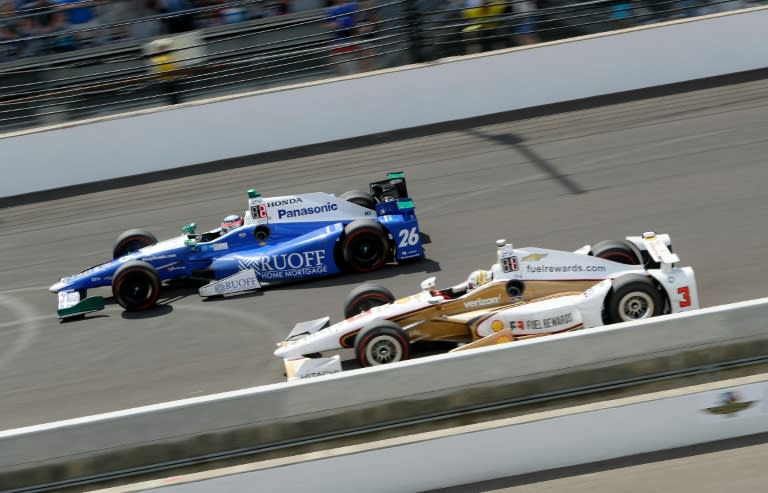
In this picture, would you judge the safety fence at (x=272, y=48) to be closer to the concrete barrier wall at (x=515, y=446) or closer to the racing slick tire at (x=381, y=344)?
the racing slick tire at (x=381, y=344)

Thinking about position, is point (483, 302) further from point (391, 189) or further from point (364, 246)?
point (391, 189)

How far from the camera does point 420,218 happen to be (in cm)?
1104

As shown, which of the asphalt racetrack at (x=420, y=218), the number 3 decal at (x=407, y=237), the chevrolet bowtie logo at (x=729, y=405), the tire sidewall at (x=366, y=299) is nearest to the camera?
the chevrolet bowtie logo at (x=729, y=405)

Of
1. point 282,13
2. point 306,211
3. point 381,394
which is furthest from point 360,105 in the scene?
Answer: point 381,394

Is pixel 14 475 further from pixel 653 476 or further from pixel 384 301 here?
pixel 653 476

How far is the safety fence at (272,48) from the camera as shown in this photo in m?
14.3

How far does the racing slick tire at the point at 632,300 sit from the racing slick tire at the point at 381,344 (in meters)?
1.48

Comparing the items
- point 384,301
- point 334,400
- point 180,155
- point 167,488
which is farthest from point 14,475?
point 180,155

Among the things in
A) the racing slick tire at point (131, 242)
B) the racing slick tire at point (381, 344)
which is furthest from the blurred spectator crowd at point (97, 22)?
the racing slick tire at point (381, 344)

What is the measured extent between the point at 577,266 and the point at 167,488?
11.3 ft

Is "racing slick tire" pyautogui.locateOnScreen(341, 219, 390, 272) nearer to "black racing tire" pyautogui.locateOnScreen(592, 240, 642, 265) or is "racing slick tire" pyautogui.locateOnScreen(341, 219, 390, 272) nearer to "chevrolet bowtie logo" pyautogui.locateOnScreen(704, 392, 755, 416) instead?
"black racing tire" pyautogui.locateOnScreen(592, 240, 642, 265)

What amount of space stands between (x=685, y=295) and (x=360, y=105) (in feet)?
24.8

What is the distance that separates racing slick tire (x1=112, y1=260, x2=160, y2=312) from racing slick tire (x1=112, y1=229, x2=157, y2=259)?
96 centimetres

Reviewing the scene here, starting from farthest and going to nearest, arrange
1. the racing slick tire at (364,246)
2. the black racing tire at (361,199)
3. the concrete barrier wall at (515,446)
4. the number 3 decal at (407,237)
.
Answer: the black racing tire at (361,199) < the number 3 decal at (407,237) < the racing slick tire at (364,246) < the concrete barrier wall at (515,446)
